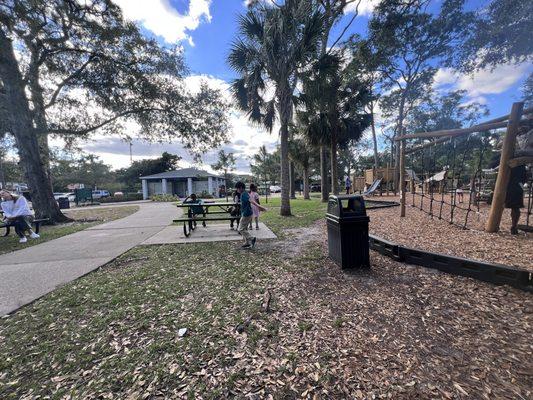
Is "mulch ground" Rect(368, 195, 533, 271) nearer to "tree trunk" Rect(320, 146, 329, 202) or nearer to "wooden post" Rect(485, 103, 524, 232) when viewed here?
"wooden post" Rect(485, 103, 524, 232)

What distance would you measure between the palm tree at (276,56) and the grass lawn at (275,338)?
760 cm

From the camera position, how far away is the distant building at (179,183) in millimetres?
35562

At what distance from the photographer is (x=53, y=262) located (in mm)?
4992

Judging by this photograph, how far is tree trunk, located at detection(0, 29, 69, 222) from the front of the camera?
998 centimetres

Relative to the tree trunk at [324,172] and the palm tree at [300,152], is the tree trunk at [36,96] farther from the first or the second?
the palm tree at [300,152]

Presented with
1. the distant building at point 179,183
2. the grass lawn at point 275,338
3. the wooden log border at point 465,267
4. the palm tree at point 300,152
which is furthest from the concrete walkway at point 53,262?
the distant building at point 179,183

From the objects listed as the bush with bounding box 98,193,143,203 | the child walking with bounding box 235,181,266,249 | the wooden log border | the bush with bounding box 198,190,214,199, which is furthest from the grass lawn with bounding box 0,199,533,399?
the bush with bounding box 98,193,143,203

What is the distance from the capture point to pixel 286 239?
6.42m

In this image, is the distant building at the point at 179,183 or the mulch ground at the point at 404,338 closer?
the mulch ground at the point at 404,338

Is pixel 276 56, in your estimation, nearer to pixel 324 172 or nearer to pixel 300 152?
pixel 324 172

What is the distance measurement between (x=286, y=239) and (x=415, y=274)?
3.26m

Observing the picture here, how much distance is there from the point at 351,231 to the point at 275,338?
2197 millimetres

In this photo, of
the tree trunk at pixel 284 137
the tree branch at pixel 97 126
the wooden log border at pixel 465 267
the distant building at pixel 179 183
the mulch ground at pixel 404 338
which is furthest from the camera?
the distant building at pixel 179 183

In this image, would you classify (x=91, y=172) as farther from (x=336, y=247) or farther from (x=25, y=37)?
(x=336, y=247)
